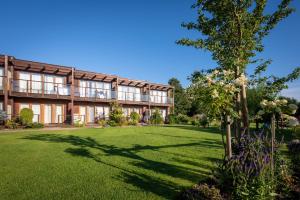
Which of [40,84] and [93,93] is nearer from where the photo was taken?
[40,84]

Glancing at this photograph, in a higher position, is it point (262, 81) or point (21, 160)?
point (262, 81)

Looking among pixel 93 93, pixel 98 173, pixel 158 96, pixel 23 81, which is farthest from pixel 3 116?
pixel 158 96

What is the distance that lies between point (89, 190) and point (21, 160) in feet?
13.7

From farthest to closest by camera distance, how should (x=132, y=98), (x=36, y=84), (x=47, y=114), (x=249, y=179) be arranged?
(x=132, y=98) → (x=47, y=114) → (x=36, y=84) → (x=249, y=179)

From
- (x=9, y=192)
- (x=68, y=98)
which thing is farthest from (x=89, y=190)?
(x=68, y=98)

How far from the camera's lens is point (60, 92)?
26.4m

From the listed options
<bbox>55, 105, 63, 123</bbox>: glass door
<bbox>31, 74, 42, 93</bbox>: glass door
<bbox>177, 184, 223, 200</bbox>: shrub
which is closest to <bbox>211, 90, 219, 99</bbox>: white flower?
<bbox>177, 184, 223, 200</bbox>: shrub

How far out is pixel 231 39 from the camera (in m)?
7.40

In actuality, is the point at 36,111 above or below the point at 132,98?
below

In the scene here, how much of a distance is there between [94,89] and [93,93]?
26.6 inches

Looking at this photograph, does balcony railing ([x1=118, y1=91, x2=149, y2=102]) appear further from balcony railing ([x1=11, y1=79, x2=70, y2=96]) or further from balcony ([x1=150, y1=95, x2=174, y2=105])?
balcony railing ([x1=11, y1=79, x2=70, y2=96])

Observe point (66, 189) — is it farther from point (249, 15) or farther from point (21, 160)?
point (249, 15)

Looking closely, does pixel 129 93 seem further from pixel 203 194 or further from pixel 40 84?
pixel 203 194

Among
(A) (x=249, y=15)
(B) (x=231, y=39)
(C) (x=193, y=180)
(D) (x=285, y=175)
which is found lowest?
(C) (x=193, y=180)
